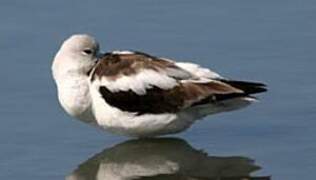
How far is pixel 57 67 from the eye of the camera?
8172 mm

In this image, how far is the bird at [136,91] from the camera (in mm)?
8062

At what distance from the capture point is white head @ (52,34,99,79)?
814 cm

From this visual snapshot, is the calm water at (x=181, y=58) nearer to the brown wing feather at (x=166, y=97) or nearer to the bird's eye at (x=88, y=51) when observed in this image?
the brown wing feather at (x=166, y=97)

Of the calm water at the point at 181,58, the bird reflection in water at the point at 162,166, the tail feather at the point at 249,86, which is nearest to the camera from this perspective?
the bird reflection in water at the point at 162,166

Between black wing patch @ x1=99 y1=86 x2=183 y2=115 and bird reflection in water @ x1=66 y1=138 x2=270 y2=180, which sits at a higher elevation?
black wing patch @ x1=99 y1=86 x2=183 y2=115

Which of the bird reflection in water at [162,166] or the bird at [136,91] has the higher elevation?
the bird at [136,91]

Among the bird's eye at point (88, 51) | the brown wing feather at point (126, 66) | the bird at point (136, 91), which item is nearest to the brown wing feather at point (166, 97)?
the bird at point (136, 91)

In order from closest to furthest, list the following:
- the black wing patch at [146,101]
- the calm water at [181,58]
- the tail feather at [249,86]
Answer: the calm water at [181,58]
the tail feather at [249,86]
the black wing patch at [146,101]

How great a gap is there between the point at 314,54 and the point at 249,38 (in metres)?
0.54

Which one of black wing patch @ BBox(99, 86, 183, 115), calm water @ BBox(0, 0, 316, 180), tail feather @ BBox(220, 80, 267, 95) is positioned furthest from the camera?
black wing patch @ BBox(99, 86, 183, 115)

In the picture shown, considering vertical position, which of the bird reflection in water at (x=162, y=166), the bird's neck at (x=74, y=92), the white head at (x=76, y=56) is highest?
the white head at (x=76, y=56)

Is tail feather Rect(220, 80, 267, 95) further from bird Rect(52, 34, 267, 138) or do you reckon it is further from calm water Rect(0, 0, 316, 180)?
calm water Rect(0, 0, 316, 180)

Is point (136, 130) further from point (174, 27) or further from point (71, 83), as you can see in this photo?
point (174, 27)

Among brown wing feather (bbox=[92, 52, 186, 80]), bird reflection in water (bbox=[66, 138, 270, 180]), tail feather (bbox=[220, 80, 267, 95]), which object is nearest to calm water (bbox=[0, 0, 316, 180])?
bird reflection in water (bbox=[66, 138, 270, 180])
